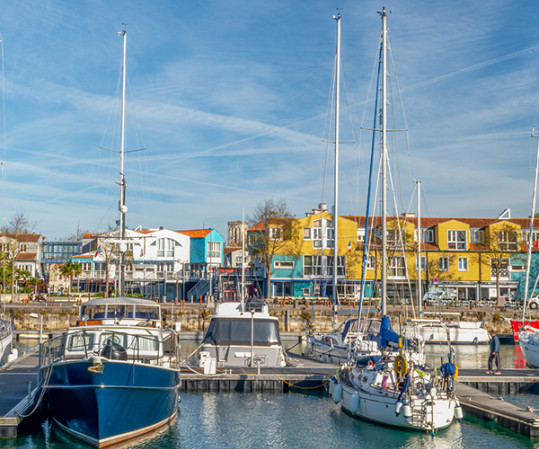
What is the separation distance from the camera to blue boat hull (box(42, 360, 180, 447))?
18.1 meters

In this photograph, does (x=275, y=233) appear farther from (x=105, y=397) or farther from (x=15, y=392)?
(x=105, y=397)

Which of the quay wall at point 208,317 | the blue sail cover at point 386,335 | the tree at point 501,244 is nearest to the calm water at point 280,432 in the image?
the blue sail cover at point 386,335

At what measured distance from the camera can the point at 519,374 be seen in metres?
30.2

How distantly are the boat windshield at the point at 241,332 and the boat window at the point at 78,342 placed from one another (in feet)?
33.6

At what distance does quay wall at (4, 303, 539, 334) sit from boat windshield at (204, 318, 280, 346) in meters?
21.4

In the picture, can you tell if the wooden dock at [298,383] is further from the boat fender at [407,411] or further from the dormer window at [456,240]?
the dormer window at [456,240]

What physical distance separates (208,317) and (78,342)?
106ft

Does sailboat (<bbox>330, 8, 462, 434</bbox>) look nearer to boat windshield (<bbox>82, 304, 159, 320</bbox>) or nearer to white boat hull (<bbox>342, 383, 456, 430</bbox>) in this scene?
white boat hull (<bbox>342, 383, 456, 430</bbox>)

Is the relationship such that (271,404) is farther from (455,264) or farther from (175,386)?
(455,264)

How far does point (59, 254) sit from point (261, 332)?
8306 cm

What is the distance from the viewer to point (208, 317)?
53.1 meters

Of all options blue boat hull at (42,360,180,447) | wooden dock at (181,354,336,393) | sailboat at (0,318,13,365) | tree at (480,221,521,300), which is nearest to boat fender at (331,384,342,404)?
wooden dock at (181,354,336,393)

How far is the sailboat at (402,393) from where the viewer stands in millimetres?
20422

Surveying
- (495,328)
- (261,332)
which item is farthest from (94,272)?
(261,332)
